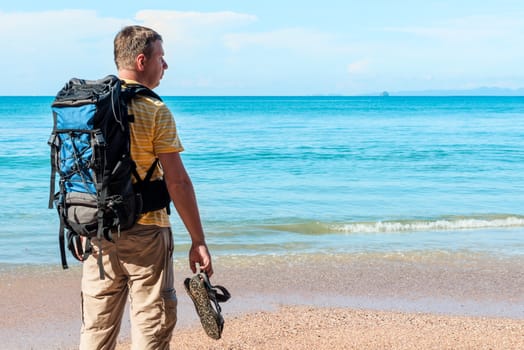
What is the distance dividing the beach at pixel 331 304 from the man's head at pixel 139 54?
2449mm

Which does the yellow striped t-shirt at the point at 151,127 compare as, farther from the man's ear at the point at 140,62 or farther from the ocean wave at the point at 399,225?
the ocean wave at the point at 399,225

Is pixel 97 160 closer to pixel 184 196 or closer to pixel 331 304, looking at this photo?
pixel 184 196

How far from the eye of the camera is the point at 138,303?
9.59 ft

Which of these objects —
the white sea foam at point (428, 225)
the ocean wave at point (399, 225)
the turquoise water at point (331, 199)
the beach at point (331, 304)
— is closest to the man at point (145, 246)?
the beach at point (331, 304)

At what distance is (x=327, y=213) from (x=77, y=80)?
30.2 feet

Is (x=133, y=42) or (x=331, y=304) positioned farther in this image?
(x=331, y=304)

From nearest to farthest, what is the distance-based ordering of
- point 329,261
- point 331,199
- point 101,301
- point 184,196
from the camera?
1. point 184,196
2. point 101,301
3. point 329,261
4. point 331,199

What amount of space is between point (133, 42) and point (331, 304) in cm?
396

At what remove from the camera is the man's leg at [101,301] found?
2951 mm

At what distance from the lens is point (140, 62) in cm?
288

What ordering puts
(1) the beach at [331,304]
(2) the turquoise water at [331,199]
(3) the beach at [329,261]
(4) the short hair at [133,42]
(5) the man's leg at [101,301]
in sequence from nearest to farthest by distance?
(4) the short hair at [133,42], (5) the man's leg at [101,301], (1) the beach at [331,304], (3) the beach at [329,261], (2) the turquoise water at [331,199]

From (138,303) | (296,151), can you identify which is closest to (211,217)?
(138,303)

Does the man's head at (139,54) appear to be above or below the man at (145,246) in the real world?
above

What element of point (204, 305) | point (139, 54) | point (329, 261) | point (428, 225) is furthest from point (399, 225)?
point (139, 54)
